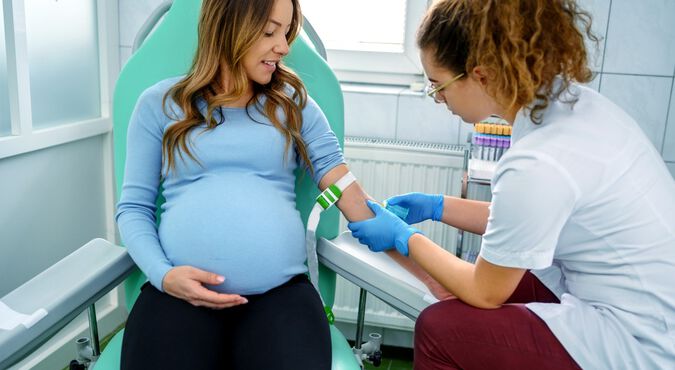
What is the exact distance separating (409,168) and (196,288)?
3.52ft

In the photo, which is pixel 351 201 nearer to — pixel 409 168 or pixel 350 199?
pixel 350 199

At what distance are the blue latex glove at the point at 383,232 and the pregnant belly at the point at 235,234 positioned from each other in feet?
0.44

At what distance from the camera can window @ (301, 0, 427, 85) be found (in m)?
2.29

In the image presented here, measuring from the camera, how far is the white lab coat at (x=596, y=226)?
0.98 meters

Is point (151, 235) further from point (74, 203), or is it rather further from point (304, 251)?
point (74, 203)

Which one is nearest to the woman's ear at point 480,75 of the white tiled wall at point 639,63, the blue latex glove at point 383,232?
the blue latex glove at point 383,232

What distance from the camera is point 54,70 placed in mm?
1938

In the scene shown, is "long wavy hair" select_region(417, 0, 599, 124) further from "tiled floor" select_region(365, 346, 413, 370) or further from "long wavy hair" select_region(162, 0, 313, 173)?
"tiled floor" select_region(365, 346, 413, 370)

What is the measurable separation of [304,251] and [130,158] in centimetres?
41

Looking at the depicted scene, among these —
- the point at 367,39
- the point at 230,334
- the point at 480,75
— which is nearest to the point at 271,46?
the point at 480,75

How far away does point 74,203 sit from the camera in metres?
2.08

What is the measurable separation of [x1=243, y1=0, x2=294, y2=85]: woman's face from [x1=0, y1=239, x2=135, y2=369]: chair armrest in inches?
18.5

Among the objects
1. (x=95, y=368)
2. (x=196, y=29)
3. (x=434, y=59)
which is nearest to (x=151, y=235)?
(x=95, y=368)

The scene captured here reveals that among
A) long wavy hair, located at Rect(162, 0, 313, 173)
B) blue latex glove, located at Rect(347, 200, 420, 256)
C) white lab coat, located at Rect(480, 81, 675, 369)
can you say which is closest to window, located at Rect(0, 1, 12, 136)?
long wavy hair, located at Rect(162, 0, 313, 173)
